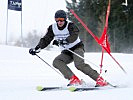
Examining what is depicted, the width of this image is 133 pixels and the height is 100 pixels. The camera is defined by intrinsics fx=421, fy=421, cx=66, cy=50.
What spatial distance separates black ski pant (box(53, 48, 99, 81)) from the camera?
718 cm

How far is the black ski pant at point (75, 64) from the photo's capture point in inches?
283

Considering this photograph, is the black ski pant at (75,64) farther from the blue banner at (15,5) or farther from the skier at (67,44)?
the blue banner at (15,5)

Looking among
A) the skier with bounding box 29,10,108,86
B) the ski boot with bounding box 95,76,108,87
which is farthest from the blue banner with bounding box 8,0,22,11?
the ski boot with bounding box 95,76,108,87

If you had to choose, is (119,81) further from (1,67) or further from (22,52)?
(22,52)

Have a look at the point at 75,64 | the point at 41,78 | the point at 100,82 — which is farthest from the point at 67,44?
the point at 41,78

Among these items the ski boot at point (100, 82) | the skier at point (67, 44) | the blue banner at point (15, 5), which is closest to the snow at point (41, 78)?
the ski boot at point (100, 82)

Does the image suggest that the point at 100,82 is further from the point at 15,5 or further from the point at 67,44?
the point at 15,5

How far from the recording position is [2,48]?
15.6m

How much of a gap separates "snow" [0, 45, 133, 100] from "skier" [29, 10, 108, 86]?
16.8 inches

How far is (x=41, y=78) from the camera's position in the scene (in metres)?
9.65

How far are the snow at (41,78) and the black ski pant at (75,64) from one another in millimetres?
384

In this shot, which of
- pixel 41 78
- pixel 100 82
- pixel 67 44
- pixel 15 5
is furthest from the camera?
pixel 15 5

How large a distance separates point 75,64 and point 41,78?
2583 mm

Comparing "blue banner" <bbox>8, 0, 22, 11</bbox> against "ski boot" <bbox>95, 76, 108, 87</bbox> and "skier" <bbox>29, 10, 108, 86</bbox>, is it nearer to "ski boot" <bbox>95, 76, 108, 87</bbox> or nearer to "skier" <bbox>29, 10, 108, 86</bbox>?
"skier" <bbox>29, 10, 108, 86</bbox>
